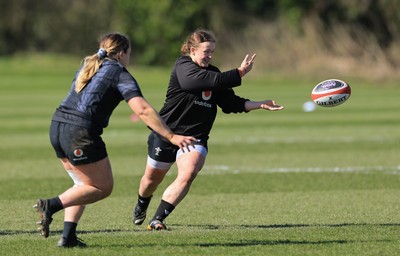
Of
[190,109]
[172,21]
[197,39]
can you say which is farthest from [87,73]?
[172,21]

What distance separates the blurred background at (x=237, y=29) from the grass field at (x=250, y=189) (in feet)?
62.5

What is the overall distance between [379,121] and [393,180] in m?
12.5

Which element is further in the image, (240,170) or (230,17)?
(230,17)

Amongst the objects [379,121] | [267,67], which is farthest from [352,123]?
[267,67]

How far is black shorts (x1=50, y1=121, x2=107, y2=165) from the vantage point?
860 cm

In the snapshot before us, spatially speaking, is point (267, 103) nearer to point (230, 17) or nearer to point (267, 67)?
point (267, 67)

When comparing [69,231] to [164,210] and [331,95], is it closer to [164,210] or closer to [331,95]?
[164,210]

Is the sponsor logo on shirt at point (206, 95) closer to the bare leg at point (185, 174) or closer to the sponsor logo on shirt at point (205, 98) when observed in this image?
the sponsor logo on shirt at point (205, 98)

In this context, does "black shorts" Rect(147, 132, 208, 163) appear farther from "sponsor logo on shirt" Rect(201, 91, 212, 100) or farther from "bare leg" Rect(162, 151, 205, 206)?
"sponsor logo on shirt" Rect(201, 91, 212, 100)

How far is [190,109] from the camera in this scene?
33.8 feet

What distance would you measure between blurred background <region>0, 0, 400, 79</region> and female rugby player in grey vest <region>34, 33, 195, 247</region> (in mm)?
38873

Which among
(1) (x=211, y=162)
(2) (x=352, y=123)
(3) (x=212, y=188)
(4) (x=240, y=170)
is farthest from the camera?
(2) (x=352, y=123)

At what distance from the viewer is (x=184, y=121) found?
10336mm

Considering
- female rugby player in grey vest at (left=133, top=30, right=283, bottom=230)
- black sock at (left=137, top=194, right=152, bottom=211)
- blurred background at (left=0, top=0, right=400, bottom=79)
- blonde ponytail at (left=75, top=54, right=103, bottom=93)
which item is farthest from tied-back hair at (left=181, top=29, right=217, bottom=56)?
blurred background at (left=0, top=0, right=400, bottom=79)
